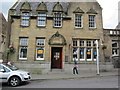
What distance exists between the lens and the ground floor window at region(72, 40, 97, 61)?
16.8 m

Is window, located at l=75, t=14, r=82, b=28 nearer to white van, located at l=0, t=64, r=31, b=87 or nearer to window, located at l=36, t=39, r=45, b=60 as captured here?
window, located at l=36, t=39, r=45, b=60

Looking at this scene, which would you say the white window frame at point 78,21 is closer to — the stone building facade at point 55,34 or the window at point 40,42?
the stone building facade at point 55,34

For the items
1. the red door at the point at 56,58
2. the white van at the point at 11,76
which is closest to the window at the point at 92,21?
the red door at the point at 56,58

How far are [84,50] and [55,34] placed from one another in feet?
14.3

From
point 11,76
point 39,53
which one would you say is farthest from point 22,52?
point 11,76

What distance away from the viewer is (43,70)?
1588 cm

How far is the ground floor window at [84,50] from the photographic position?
1677 cm

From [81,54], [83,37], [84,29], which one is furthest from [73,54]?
[84,29]

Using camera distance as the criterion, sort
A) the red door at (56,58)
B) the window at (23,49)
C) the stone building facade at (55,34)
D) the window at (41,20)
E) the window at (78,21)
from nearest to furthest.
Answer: the stone building facade at (55,34), the window at (23,49), the red door at (56,58), the window at (41,20), the window at (78,21)

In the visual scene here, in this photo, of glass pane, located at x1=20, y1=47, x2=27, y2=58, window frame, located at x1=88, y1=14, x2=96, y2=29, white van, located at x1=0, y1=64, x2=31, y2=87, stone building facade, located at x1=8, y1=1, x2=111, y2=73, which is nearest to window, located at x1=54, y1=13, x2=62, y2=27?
stone building facade, located at x1=8, y1=1, x2=111, y2=73

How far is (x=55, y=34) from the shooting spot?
1648cm

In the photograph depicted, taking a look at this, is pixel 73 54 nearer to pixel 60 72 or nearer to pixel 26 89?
pixel 60 72

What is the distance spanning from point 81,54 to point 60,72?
12.2 feet

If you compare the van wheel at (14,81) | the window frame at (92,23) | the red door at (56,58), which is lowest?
the van wheel at (14,81)
